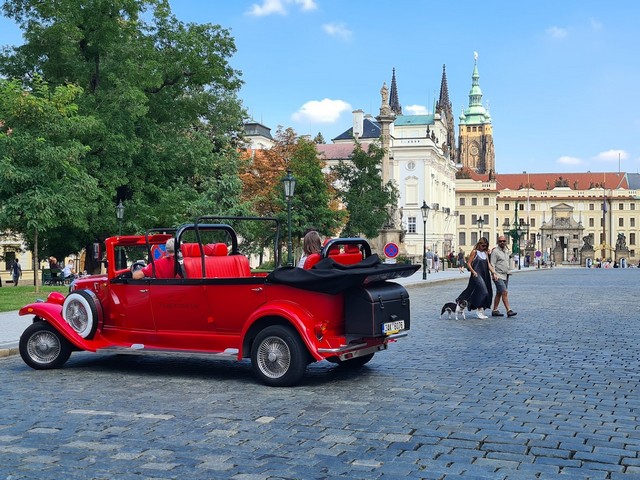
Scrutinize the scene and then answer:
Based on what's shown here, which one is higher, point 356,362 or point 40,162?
point 40,162

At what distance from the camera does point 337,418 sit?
24.4 feet

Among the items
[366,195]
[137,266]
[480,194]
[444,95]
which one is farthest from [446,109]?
[137,266]

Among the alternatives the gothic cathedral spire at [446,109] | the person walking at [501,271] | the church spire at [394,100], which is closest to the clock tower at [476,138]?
the gothic cathedral spire at [446,109]

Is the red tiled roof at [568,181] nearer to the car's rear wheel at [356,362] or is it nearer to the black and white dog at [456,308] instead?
the black and white dog at [456,308]

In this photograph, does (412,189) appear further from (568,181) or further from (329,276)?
(329,276)

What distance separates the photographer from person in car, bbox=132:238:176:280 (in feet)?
34.6

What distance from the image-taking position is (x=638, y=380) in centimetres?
958

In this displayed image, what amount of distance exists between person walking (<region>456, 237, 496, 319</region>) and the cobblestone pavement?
17.7 ft

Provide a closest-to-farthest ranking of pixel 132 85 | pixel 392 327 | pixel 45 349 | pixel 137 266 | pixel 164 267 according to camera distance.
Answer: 1. pixel 392 327
2. pixel 164 267
3. pixel 45 349
4. pixel 137 266
5. pixel 132 85

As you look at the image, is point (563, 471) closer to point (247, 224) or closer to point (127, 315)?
point (127, 315)

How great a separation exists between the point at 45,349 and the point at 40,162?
57.9 ft

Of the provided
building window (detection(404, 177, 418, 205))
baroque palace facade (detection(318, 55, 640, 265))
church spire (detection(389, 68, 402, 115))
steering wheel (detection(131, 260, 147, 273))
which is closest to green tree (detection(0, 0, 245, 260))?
steering wheel (detection(131, 260, 147, 273))

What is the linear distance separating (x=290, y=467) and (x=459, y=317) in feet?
44.2

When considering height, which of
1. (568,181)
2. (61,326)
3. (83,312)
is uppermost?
(568,181)
